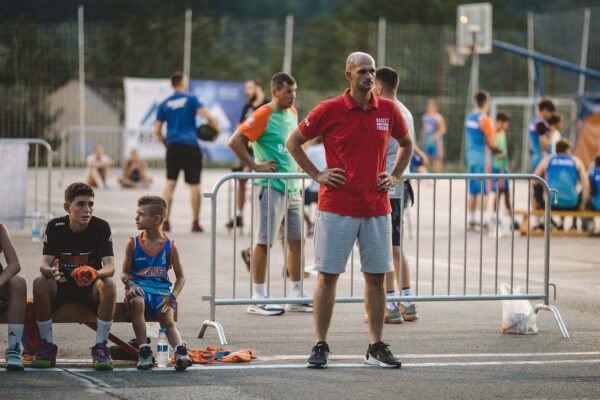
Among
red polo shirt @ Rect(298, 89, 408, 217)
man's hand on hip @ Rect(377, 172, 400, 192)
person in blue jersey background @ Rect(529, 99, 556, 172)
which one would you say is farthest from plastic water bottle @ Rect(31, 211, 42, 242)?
man's hand on hip @ Rect(377, 172, 400, 192)

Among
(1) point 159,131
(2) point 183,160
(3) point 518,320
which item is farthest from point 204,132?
(3) point 518,320

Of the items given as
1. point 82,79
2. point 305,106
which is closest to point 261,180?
point 82,79

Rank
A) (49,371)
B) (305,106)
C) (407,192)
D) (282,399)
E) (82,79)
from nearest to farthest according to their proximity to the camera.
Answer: (282,399), (49,371), (407,192), (82,79), (305,106)

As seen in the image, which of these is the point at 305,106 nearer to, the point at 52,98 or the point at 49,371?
A: the point at 52,98

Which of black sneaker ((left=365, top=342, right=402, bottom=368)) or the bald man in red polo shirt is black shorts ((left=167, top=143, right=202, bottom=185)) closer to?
the bald man in red polo shirt

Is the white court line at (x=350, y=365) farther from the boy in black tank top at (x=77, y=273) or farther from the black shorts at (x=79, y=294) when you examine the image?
the black shorts at (x=79, y=294)

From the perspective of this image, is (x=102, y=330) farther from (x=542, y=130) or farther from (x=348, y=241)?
(x=542, y=130)

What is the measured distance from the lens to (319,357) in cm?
750

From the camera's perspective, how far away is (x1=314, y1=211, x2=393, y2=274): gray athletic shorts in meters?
7.60

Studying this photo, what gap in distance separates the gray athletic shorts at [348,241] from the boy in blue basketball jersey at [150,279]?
0.90 meters

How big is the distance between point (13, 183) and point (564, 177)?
7424mm

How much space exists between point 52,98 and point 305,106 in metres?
6.69

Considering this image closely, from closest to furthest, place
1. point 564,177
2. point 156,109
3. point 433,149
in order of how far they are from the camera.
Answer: point 564,177 → point 433,149 → point 156,109

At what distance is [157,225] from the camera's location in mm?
7645
